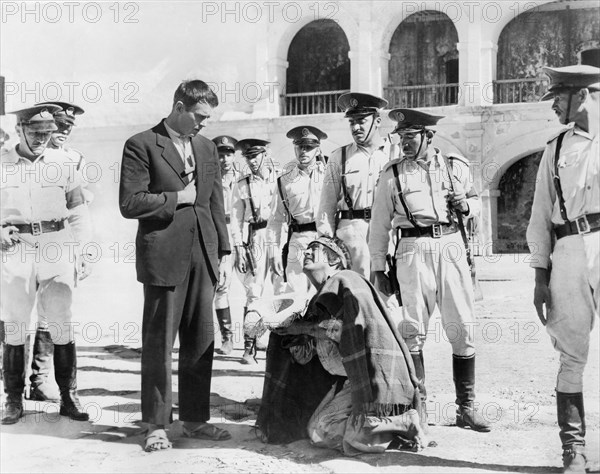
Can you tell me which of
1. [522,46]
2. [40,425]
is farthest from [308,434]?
[522,46]

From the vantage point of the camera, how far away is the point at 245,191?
1074cm

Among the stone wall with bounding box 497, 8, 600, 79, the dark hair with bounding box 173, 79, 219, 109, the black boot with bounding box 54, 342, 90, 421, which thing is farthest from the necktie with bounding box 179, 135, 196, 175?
the stone wall with bounding box 497, 8, 600, 79

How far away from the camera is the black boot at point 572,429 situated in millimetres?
5312

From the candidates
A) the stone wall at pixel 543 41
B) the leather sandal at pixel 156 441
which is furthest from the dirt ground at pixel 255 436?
the stone wall at pixel 543 41

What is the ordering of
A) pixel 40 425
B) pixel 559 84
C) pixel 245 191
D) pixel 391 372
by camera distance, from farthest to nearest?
pixel 245 191 → pixel 40 425 → pixel 391 372 → pixel 559 84

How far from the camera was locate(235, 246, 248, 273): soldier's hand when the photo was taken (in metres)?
10.5

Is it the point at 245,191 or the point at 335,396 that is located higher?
the point at 245,191

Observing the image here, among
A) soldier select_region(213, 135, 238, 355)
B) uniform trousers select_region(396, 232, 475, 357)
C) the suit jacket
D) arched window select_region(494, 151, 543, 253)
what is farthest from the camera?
arched window select_region(494, 151, 543, 253)

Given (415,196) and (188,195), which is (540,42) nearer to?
(415,196)

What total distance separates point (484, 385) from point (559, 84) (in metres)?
3.33

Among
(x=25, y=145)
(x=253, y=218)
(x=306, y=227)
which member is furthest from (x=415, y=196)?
(x=253, y=218)

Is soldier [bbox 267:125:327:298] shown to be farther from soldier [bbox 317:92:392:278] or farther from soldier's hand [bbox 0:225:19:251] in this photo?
soldier's hand [bbox 0:225:19:251]

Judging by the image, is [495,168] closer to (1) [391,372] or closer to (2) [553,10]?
(2) [553,10]

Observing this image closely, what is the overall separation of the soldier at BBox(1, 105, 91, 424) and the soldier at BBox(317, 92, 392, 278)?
2.24 meters
